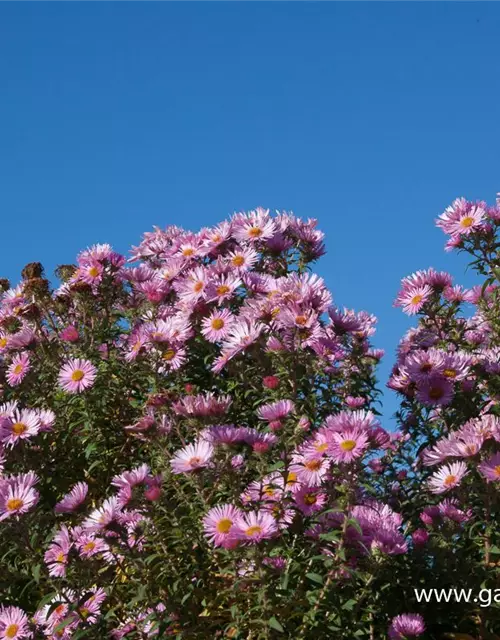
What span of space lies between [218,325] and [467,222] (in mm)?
1533

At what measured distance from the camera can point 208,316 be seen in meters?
5.42

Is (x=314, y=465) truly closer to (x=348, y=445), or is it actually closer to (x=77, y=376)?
(x=348, y=445)

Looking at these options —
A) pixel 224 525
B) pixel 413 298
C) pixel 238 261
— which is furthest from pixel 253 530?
pixel 413 298

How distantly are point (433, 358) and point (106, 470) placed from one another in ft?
6.62

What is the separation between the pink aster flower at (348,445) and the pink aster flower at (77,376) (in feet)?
6.33

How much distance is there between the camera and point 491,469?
422cm

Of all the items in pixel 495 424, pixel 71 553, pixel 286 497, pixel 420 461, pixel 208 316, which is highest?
pixel 208 316

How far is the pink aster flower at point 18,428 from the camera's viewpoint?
5047 millimetres

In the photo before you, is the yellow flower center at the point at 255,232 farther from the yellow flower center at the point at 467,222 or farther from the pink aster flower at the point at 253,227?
the yellow flower center at the point at 467,222

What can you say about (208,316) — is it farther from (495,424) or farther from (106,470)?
(495,424)

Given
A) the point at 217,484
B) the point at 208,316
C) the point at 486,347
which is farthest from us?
the point at 486,347

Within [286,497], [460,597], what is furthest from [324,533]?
[460,597]

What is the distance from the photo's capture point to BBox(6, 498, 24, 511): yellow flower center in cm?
437

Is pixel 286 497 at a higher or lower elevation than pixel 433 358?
lower
